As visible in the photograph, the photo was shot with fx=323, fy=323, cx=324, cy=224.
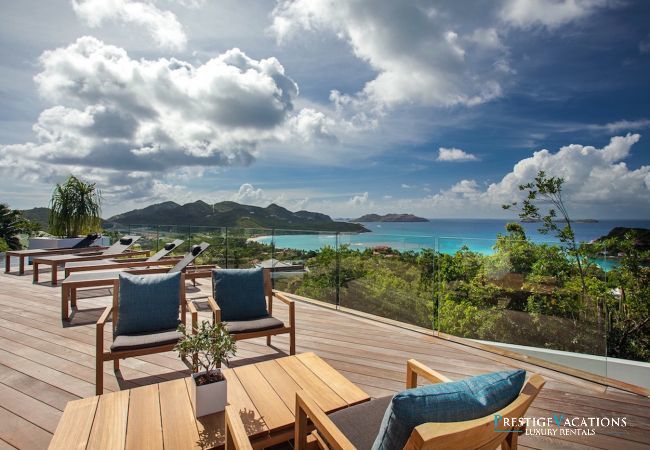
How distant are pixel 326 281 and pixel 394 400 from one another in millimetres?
4542

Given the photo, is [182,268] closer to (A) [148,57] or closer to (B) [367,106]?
(A) [148,57]

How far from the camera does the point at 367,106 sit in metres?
10.7

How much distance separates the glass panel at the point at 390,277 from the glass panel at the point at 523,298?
0.22 metres

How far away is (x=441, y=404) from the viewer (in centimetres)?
100

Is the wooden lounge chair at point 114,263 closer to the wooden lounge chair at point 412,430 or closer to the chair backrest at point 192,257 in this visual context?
the chair backrest at point 192,257

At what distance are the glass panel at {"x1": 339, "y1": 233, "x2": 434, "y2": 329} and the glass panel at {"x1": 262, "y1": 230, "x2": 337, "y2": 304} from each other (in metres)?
0.23

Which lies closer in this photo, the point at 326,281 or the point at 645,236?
the point at 645,236

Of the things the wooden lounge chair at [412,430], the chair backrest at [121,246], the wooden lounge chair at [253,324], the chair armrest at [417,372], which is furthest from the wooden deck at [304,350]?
the chair backrest at [121,246]

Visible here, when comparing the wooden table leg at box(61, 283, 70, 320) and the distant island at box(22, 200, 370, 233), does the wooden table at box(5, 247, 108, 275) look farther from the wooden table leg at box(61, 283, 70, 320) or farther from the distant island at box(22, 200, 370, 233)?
the wooden table leg at box(61, 283, 70, 320)

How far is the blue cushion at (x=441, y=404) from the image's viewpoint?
0.98 m

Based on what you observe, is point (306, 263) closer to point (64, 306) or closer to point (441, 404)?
point (64, 306)

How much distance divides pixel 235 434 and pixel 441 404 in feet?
2.77

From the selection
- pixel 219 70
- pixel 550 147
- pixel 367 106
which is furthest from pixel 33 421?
pixel 550 147

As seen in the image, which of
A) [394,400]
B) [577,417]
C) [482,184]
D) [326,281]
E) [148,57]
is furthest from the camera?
[482,184]
